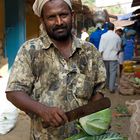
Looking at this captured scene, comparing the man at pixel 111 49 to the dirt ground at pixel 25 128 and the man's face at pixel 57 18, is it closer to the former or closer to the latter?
the dirt ground at pixel 25 128

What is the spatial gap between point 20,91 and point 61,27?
444 mm

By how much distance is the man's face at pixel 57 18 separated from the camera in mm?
2174

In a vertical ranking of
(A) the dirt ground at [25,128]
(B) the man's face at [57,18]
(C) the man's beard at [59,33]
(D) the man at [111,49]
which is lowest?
(A) the dirt ground at [25,128]

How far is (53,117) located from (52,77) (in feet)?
1.22

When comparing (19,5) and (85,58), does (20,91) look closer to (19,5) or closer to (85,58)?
(85,58)

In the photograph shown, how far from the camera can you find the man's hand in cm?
191

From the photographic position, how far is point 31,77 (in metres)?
2.21

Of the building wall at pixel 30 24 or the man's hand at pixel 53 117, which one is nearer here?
the man's hand at pixel 53 117

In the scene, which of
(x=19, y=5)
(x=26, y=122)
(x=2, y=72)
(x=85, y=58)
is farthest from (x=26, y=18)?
(x=85, y=58)

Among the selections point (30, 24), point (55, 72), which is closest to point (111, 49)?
point (30, 24)

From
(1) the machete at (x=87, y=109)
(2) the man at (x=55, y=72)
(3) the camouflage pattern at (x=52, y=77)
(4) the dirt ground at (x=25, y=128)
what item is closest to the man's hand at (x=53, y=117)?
(1) the machete at (x=87, y=109)

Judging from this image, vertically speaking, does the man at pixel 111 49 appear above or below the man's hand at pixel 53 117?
below

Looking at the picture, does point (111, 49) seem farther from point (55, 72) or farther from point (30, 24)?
point (55, 72)

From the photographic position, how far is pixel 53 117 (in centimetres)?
193
